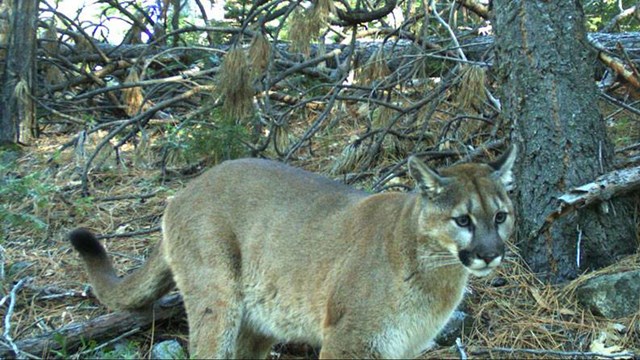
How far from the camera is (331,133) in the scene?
840 cm

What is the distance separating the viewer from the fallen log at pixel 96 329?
4.77 metres

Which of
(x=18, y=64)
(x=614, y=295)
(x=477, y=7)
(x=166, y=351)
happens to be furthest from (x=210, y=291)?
(x=18, y=64)

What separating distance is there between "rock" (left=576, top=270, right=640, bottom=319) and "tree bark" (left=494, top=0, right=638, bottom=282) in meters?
0.30

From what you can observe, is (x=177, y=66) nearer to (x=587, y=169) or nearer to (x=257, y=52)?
(x=257, y=52)

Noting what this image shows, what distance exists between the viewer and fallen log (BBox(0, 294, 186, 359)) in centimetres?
477

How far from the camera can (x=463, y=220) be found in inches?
162

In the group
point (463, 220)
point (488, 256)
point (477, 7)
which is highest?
point (477, 7)

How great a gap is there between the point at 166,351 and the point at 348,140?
383 centimetres

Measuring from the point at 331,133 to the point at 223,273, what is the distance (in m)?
3.94

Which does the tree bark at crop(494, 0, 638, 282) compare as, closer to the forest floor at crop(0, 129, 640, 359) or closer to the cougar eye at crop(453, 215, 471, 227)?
the forest floor at crop(0, 129, 640, 359)

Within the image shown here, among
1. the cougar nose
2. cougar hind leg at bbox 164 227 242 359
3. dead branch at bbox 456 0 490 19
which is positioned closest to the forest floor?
cougar hind leg at bbox 164 227 242 359

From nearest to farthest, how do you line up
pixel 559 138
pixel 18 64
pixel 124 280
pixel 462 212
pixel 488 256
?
pixel 488 256
pixel 462 212
pixel 124 280
pixel 559 138
pixel 18 64

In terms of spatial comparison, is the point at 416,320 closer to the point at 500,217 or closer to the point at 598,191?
the point at 500,217

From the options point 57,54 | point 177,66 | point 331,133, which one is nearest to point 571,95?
point 331,133
